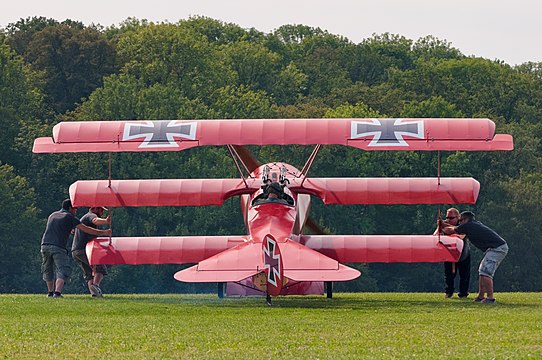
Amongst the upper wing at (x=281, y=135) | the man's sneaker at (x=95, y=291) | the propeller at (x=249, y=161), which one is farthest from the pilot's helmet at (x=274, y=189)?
the propeller at (x=249, y=161)

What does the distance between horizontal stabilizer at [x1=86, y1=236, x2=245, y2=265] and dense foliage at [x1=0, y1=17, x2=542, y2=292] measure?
3043 centimetres

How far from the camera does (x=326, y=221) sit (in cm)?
6031

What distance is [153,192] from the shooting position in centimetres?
2186

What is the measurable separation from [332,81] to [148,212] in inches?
1214

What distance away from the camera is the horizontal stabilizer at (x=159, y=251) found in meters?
20.9

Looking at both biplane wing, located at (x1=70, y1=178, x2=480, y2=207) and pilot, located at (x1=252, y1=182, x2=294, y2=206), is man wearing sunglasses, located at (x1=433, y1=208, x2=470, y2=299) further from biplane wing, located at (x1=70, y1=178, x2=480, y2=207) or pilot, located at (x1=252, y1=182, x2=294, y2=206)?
pilot, located at (x1=252, y1=182, x2=294, y2=206)

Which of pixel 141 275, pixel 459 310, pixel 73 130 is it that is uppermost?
pixel 73 130

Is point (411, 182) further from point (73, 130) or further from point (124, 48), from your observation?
point (124, 48)

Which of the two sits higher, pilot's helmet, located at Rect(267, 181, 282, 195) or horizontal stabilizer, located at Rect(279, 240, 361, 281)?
pilot's helmet, located at Rect(267, 181, 282, 195)

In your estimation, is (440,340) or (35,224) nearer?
(440,340)

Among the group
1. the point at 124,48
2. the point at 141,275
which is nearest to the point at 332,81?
the point at 124,48

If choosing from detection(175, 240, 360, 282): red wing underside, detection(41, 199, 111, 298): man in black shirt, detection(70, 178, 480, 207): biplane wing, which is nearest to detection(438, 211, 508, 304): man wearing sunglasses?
detection(70, 178, 480, 207): biplane wing

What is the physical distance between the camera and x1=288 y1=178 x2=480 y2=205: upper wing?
70.0ft

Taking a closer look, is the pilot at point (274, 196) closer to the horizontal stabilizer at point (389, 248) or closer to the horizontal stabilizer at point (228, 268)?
the horizontal stabilizer at point (389, 248)
